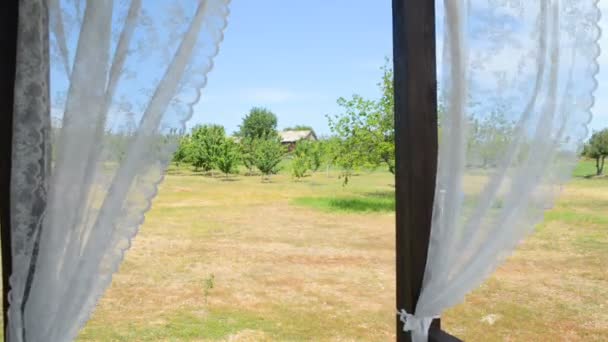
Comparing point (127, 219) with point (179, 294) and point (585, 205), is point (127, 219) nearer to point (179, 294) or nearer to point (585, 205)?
point (179, 294)

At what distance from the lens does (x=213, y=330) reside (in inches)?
160

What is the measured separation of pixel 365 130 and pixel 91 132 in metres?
5.34

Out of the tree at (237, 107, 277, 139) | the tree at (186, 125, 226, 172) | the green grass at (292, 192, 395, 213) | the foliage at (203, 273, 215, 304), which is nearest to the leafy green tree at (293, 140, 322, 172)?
the tree at (237, 107, 277, 139)

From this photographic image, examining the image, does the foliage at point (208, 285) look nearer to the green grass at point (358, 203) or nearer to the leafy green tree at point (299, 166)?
the leafy green tree at point (299, 166)

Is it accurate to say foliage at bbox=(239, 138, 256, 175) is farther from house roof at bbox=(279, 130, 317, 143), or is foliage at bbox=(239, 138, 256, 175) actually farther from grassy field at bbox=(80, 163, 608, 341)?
grassy field at bbox=(80, 163, 608, 341)

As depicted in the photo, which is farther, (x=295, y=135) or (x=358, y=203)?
(x=358, y=203)

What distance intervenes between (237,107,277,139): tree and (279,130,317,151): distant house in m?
0.25

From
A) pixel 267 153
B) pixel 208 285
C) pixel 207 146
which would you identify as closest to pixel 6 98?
pixel 208 285

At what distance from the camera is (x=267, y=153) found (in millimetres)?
5910

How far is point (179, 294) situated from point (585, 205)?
206 inches

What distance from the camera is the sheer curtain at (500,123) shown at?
80 centimetres

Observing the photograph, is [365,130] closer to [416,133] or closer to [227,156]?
[227,156]

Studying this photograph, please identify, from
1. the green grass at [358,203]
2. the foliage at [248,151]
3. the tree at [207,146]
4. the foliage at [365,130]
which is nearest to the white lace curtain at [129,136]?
the tree at [207,146]

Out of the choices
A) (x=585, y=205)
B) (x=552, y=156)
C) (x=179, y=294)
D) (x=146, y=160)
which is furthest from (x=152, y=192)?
(x=585, y=205)
